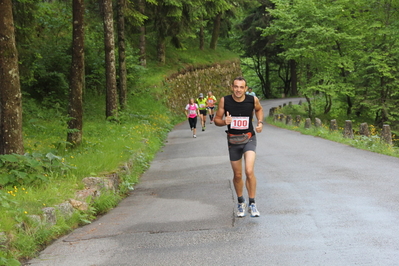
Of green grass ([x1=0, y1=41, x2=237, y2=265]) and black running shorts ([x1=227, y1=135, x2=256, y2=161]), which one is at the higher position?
black running shorts ([x1=227, y1=135, x2=256, y2=161])

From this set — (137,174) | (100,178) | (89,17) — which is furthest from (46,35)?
(100,178)

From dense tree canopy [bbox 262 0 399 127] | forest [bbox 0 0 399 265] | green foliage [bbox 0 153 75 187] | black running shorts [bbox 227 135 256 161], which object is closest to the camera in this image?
black running shorts [bbox 227 135 256 161]

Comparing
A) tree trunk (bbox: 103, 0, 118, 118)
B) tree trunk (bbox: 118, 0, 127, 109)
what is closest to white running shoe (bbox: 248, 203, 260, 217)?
tree trunk (bbox: 103, 0, 118, 118)

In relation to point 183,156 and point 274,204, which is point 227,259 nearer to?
point 274,204

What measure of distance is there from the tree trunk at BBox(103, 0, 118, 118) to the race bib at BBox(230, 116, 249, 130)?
1431 cm

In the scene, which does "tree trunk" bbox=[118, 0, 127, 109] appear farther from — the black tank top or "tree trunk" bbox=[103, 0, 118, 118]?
the black tank top

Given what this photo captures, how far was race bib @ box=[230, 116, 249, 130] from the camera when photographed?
7305mm

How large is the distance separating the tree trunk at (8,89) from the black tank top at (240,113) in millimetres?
4560

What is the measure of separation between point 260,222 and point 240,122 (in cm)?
153

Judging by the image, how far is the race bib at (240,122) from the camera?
7305 mm

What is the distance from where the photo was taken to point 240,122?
7309 millimetres

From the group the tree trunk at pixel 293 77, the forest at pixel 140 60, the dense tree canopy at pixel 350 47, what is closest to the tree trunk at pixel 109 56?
the forest at pixel 140 60

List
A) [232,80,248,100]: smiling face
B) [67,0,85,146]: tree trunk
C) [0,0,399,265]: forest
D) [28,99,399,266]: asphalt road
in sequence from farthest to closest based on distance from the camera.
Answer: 1. [0,0,399,265]: forest
2. [67,0,85,146]: tree trunk
3. [232,80,248,100]: smiling face
4. [28,99,399,266]: asphalt road

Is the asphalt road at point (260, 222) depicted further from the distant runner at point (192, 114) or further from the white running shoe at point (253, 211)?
the distant runner at point (192, 114)
